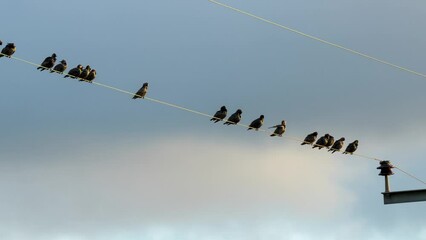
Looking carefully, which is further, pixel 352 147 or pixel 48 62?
pixel 352 147

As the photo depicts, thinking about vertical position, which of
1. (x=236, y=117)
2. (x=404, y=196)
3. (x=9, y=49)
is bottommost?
(x=404, y=196)

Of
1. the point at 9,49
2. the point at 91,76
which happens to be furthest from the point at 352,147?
the point at 9,49

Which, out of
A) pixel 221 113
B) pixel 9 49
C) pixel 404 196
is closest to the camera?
pixel 404 196

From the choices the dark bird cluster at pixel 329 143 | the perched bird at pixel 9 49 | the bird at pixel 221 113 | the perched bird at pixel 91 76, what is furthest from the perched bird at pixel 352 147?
the perched bird at pixel 9 49

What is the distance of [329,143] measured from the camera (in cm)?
6031

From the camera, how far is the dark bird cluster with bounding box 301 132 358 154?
5945 cm

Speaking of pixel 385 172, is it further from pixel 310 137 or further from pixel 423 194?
pixel 310 137

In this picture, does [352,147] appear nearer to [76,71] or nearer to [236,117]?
[236,117]

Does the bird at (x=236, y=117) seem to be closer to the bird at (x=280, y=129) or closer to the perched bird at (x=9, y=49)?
the bird at (x=280, y=129)

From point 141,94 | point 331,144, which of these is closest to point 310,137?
point 331,144

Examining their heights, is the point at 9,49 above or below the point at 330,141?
below

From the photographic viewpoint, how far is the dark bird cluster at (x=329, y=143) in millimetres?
59450

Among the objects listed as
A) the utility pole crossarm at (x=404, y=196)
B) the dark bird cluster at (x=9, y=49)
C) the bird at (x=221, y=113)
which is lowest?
the utility pole crossarm at (x=404, y=196)

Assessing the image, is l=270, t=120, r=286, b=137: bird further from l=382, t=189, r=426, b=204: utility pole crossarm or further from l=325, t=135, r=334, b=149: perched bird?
l=382, t=189, r=426, b=204: utility pole crossarm
